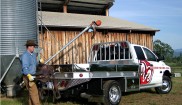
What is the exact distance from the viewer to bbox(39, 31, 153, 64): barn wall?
16609 mm

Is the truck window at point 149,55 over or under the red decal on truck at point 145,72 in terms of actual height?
over

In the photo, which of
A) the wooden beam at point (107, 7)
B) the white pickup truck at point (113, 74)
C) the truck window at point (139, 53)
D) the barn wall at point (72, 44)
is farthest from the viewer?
the wooden beam at point (107, 7)

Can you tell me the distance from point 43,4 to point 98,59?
8.68 metres

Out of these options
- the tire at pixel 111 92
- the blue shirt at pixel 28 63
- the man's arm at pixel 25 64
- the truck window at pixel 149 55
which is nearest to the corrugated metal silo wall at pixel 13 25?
the blue shirt at pixel 28 63

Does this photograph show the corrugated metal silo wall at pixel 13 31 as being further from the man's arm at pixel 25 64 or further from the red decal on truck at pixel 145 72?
the red decal on truck at pixel 145 72

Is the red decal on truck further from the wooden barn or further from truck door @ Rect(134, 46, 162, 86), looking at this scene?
the wooden barn

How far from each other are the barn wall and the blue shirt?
6505 mm

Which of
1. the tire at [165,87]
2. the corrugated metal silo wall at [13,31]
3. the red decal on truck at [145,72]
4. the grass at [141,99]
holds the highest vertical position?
the corrugated metal silo wall at [13,31]

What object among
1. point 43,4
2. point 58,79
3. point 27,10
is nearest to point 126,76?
point 58,79

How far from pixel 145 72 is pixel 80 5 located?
10.5 m

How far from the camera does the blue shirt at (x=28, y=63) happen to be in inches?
355

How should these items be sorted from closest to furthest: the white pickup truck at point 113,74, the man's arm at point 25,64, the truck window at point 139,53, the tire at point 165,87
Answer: the man's arm at point 25,64
the white pickup truck at point 113,74
the truck window at point 139,53
the tire at point 165,87

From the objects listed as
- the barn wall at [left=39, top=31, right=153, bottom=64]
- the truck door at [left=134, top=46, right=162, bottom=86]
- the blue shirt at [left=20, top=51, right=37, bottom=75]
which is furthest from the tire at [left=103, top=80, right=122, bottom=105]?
the barn wall at [left=39, top=31, right=153, bottom=64]

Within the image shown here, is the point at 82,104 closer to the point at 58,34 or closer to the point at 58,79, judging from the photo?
the point at 58,79
